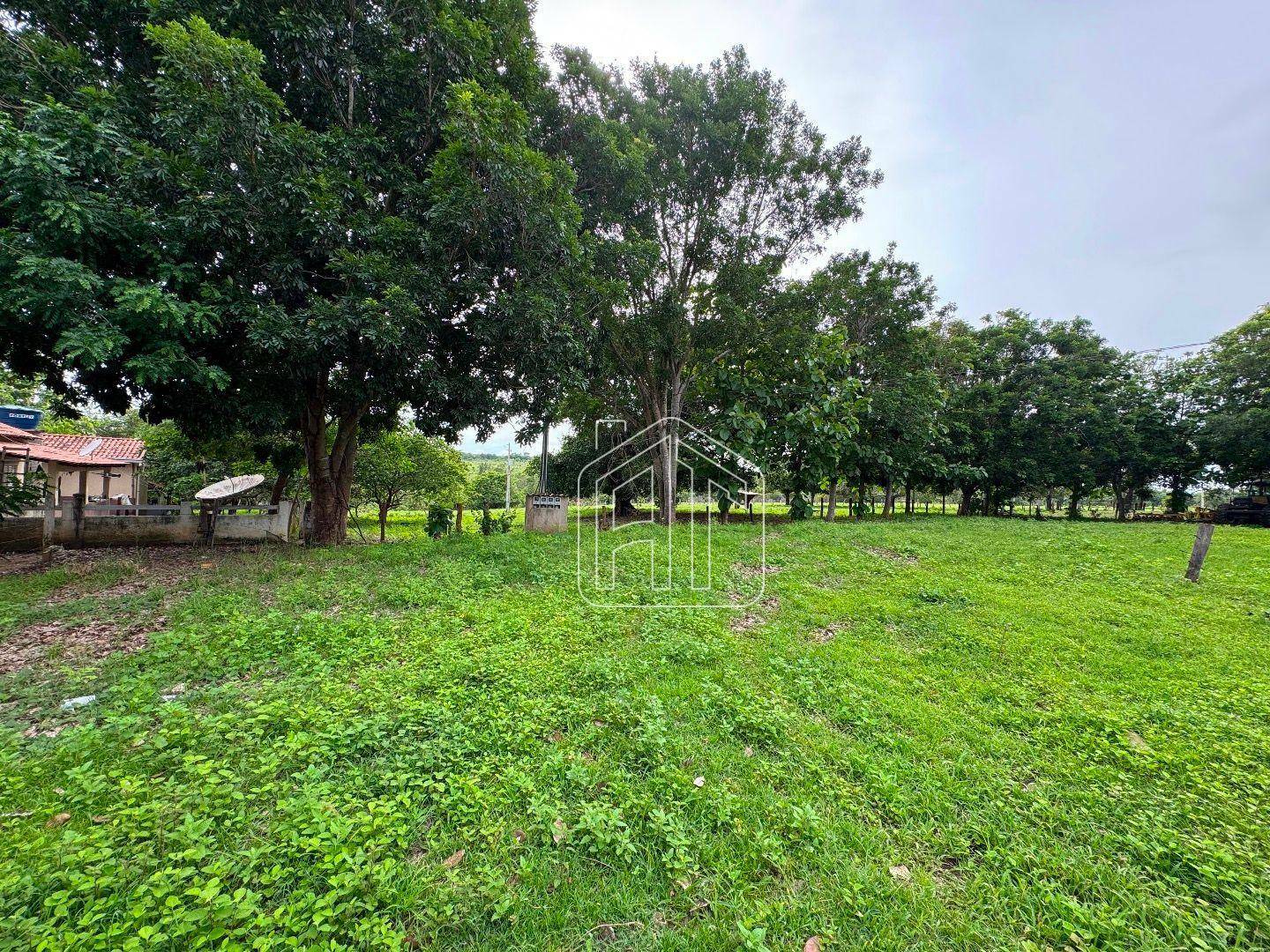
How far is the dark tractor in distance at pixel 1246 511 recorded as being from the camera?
601 inches

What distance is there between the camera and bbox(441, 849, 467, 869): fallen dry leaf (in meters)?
1.91

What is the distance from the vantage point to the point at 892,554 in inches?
312

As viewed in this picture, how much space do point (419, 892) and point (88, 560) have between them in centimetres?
791

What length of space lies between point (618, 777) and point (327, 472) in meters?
8.34

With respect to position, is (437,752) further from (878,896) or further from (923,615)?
(923,615)

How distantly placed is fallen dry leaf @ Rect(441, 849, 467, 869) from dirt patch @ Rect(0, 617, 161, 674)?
11.3ft

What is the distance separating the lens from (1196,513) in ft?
67.0

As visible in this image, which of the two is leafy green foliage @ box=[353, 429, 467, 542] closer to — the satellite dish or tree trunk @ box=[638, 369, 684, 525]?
the satellite dish

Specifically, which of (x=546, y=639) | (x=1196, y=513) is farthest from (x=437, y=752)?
(x=1196, y=513)

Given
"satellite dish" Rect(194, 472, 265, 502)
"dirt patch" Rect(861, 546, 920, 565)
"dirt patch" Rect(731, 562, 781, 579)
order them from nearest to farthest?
"dirt patch" Rect(731, 562, 781, 579) < "dirt patch" Rect(861, 546, 920, 565) < "satellite dish" Rect(194, 472, 265, 502)

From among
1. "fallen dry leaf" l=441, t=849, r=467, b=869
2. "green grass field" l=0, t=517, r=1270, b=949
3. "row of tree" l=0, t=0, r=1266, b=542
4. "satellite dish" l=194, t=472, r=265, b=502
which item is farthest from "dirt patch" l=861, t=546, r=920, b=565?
"satellite dish" l=194, t=472, r=265, b=502

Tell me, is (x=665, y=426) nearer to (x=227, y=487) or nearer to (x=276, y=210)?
(x=276, y=210)

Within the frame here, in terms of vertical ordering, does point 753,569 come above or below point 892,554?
below

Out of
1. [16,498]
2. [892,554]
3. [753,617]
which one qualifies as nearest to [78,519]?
[16,498]
